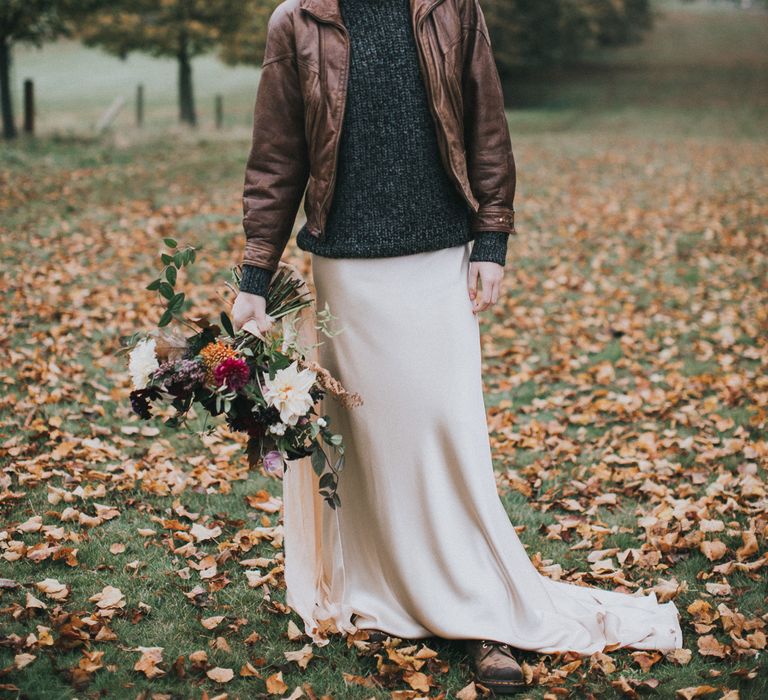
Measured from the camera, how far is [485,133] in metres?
2.95

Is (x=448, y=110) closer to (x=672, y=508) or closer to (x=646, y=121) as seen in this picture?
(x=672, y=508)

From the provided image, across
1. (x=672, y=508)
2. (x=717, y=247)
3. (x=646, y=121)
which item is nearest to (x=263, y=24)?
(x=646, y=121)

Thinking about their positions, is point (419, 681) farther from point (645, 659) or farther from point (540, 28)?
point (540, 28)

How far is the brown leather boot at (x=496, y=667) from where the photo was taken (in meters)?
2.94

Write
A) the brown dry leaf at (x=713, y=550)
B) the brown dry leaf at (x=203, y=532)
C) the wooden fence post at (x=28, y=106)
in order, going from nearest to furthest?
1. the brown dry leaf at (x=713, y=550)
2. the brown dry leaf at (x=203, y=532)
3. the wooden fence post at (x=28, y=106)

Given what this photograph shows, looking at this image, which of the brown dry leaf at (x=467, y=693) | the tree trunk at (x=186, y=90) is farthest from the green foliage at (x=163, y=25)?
the brown dry leaf at (x=467, y=693)

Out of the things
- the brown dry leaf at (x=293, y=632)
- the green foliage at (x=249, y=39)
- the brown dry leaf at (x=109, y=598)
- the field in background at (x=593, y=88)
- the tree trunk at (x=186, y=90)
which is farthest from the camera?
the field in background at (x=593, y=88)

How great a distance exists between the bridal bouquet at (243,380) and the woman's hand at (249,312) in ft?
0.16

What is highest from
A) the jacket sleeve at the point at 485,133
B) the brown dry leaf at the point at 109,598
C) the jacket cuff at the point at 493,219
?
the jacket sleeve at the point at 485,133

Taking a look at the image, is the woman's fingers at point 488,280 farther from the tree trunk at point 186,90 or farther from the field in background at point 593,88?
the tree trunk at point 186,90

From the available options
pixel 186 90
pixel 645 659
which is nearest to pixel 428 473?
pixel 645 659

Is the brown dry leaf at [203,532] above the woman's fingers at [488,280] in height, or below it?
below

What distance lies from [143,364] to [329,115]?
1.00 m

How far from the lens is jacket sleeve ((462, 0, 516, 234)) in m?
2.89
